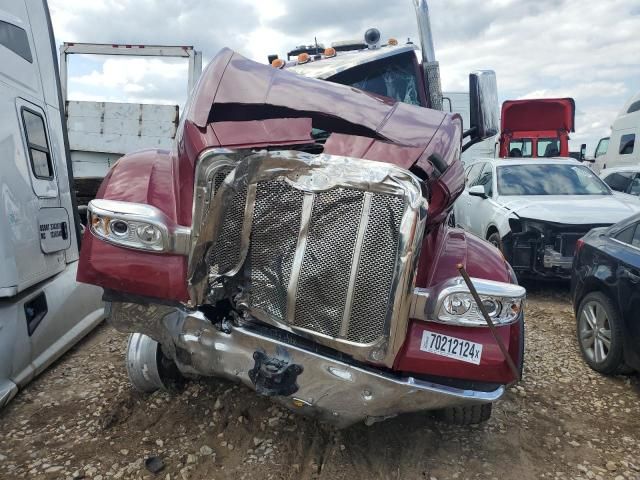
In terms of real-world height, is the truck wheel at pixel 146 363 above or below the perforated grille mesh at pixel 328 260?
below

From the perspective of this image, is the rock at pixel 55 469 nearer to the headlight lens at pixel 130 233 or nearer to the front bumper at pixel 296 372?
the front bumper at pixel 296 372

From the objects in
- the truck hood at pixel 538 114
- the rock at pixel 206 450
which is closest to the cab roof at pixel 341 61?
the rock at pixel 206 450

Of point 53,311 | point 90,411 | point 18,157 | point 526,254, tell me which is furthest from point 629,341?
point 18,157

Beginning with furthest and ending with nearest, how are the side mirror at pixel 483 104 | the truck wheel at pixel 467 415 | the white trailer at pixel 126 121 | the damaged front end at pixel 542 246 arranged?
1. the white trailer at pixel 126 121
2. the damaged front end at pixel 542 246
3. the side mirror at pixel 483 104
4. the truck wheel at pixel 467 415

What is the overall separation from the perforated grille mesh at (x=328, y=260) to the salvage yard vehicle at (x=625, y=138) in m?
13.2

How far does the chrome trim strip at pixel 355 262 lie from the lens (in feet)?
7.02

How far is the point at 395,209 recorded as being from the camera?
211cm

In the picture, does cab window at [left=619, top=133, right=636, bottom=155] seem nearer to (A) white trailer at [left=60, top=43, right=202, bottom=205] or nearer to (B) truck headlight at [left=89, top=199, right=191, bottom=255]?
(A) white trailer at [left=60, top=43, right=202, bottom=205]

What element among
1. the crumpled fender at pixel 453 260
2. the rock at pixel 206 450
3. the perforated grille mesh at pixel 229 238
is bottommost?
the rock at pixel 206 450

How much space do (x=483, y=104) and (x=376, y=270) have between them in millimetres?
1854

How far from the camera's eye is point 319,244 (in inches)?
87.6

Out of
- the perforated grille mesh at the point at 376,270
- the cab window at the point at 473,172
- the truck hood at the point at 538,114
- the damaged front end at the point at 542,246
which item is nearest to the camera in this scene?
the perforated grille mesh at the point at 376,270

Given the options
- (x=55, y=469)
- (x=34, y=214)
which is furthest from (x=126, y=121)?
(x=55, y=469)

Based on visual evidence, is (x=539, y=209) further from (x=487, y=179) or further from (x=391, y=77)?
(x=391, y=77)
